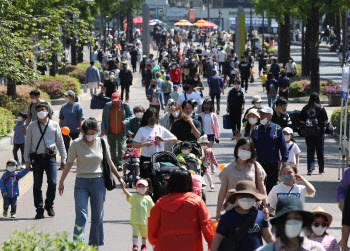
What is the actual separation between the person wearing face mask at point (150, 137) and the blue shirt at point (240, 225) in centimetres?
560

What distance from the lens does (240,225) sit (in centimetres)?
681

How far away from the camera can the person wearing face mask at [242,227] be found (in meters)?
6.81

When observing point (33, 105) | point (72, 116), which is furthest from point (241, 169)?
point (72, 116)

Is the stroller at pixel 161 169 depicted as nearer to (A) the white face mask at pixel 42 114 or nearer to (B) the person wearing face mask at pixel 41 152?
(B) the person wearing face mask at pixel 41 152

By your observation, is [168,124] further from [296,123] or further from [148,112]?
[296,123]

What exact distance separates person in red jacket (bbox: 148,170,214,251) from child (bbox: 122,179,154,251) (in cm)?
266

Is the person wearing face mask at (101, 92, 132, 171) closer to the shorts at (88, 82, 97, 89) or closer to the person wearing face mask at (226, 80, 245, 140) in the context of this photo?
the person wearing face mask at (226, 80, 245, 140)

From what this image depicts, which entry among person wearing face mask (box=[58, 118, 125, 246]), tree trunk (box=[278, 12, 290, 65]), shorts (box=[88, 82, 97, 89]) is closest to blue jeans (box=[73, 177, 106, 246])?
person wearing face mask (box=[58, 118, 125, 246])

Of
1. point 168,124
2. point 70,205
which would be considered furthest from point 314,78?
point 70,205

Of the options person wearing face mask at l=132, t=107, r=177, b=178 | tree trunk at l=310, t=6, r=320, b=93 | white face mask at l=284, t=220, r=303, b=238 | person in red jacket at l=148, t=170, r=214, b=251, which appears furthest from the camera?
tree trunk at l=310, t=6, r=320, b=93

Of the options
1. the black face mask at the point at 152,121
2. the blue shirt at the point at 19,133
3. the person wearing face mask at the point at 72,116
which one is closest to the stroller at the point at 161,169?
the black face mask at the point at 152,121

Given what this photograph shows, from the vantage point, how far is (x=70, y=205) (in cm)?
1369

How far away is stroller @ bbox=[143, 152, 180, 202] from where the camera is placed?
10992mm

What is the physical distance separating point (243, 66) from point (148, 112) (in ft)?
76.2
